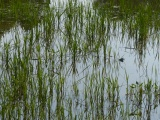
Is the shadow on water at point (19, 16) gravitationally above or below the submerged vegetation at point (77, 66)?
above

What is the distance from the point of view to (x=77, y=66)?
15.4ft

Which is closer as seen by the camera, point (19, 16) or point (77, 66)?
point (77, 66)

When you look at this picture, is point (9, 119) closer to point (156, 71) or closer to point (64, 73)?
point (64, 73)

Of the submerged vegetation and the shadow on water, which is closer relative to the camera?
the submerged vegetation

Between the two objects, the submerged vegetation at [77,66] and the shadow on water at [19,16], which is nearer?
the submerged vegetation at [77,66]

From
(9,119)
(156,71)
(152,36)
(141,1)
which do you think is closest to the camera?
(9,119)

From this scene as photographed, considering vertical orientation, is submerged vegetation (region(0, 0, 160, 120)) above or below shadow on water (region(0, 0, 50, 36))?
below

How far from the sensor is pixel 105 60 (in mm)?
4859

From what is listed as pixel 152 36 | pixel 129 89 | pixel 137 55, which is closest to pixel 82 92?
pixel 129 89

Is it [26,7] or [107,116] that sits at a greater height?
[26,7]

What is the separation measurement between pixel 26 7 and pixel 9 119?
4.24 meters

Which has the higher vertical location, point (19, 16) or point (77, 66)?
point (19, 16)

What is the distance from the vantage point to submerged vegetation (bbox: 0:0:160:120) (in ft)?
11.5

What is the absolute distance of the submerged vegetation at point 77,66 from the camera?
3.50 metres
